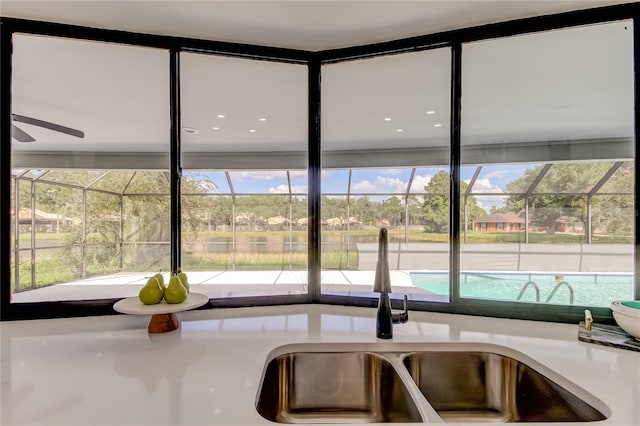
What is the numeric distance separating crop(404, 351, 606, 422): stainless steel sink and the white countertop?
0.06 metres

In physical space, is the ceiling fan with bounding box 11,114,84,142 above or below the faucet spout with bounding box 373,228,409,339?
above

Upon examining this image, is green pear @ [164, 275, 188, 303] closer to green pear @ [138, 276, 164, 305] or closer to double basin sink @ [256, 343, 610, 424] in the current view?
green pear @ [138, 276, 164, 305]

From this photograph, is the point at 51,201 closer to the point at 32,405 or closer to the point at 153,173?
the point at 153,173

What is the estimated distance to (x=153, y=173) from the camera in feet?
16.8

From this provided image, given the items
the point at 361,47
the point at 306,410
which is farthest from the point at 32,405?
the point at 361,47

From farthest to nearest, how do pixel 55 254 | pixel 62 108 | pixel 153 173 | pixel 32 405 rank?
1. pixel 153 173
2. pixel 55 254
3. pixel 62 108
4. pixel 32 405

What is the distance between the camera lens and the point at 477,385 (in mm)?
1109

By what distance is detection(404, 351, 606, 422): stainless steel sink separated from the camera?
1.02 meters

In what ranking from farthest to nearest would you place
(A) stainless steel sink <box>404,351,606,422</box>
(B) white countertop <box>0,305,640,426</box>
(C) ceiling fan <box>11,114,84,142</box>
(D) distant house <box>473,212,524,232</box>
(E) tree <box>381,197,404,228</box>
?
(E) tree <box>381,197,404,228</box>
(D) distant house <box>473,212,524,232</box>
(C) ceiling fan <box>11,114,84,142</box>
(A) stainless steel sink <box>404,351,606,422</box>
(B) white countertop <box>0,305,640,426</box>

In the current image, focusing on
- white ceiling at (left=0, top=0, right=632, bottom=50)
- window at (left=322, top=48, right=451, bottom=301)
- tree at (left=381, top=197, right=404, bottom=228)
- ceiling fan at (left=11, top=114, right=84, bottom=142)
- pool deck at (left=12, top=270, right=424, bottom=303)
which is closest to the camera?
white ceiling at (left=0, top=0, right=632, bottom=50)

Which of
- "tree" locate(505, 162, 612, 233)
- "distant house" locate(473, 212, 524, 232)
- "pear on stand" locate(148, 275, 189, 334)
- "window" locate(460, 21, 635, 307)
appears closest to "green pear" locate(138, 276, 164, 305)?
"pear on stand" locate(148, 275, 189, 334)

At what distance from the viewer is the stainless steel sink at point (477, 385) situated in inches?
40.3

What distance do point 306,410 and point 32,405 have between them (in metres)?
0.74

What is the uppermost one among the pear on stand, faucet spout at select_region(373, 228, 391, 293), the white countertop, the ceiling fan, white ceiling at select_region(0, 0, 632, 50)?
white ceiling at select_region(0, 0, 632, 50)
